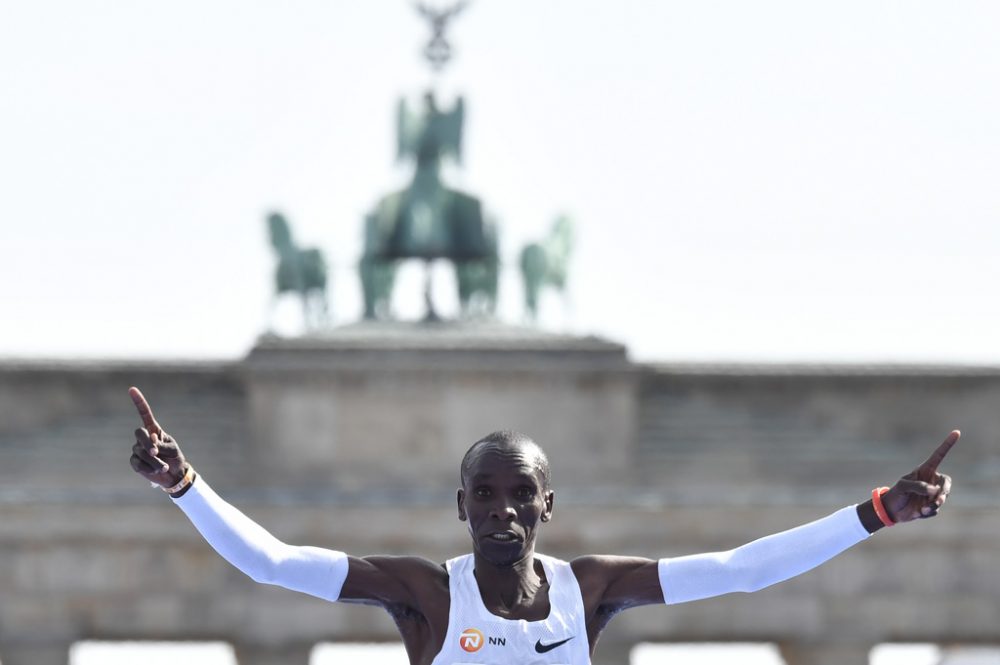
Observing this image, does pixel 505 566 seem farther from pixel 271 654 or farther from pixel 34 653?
pixel 34 653

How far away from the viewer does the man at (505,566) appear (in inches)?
234

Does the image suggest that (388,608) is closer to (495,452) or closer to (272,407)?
(495,452)

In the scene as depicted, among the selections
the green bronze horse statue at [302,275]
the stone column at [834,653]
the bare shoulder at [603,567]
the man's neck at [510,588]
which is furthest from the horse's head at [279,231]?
the man's neck at [510,588]

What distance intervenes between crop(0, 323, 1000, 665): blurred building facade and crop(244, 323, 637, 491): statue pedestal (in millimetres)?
32

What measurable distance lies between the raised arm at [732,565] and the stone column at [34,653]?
2632 cm

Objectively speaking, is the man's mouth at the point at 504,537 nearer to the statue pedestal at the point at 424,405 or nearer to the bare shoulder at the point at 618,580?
the bare shoulder at the point at 618,580

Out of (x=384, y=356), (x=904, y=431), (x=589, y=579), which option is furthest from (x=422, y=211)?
(x=589, y=579)

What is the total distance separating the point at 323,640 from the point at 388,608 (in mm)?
26358

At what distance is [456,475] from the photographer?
35.1 meters

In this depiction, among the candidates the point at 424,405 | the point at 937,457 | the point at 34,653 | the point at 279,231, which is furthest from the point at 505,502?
the point at 279,231

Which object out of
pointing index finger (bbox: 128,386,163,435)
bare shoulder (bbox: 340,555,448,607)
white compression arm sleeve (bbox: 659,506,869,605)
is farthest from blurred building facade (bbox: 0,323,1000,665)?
pointing index finger (bbox: 128,386,163,435)

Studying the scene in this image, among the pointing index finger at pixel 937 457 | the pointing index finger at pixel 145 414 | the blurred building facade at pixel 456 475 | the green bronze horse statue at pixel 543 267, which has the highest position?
the green bronze horse statue at pixel 543 267

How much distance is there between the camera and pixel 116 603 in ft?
105

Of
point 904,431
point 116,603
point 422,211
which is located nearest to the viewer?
point 116,603
